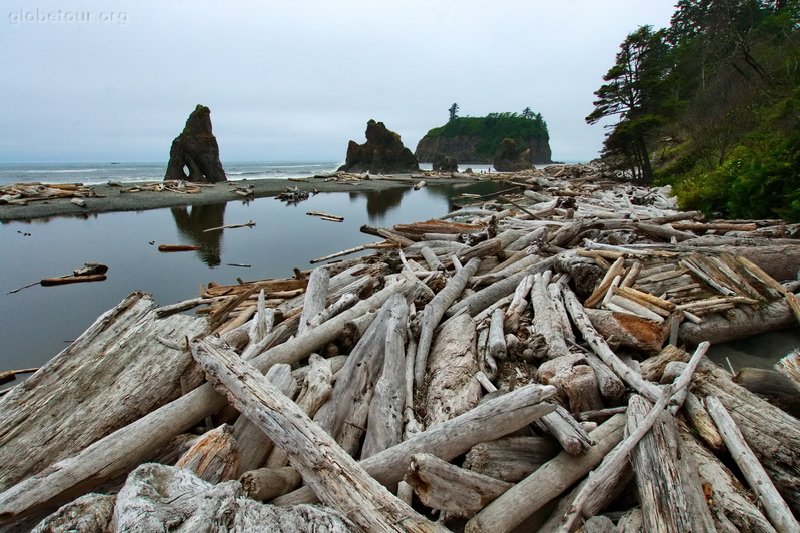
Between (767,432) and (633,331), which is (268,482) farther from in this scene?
(633,331)

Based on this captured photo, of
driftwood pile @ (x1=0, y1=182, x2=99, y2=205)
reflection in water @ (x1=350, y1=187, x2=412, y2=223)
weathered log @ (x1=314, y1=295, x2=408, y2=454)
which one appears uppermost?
driftwood pile @ (x1=0, y1=182, x2=99, y2=205)

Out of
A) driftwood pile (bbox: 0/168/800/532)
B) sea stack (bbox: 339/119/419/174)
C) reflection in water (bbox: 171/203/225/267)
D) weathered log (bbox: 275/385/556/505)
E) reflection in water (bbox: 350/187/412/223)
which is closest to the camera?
driftwood pile (bbox: 0/168/800/532)

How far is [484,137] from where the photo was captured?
502ft

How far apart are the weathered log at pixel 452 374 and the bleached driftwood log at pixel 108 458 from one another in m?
2.07

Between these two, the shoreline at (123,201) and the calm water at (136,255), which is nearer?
the calm water at (136,255)

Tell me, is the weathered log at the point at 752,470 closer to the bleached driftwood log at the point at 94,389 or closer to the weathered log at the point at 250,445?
the weathered log at the point at 250,445

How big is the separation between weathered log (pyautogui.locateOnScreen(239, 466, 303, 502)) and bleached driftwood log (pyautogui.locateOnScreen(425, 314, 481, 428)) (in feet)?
4.28

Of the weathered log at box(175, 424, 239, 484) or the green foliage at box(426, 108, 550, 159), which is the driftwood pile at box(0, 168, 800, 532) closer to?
the weathered log at box(175, 424, 239, 484)

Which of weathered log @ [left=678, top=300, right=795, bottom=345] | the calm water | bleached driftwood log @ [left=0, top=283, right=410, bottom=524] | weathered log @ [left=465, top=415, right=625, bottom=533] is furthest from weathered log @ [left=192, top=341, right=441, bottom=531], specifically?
the calm water

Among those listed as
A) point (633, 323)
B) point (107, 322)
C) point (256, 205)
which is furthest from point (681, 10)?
point (107, 322)

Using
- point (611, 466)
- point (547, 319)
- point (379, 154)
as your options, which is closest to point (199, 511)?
point (611, 466)

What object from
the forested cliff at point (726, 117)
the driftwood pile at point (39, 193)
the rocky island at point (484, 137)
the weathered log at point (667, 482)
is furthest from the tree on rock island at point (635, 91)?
the rocky island at point (484, 137)

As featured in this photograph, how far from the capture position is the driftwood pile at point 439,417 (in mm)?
2289

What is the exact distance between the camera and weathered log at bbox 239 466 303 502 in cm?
245
